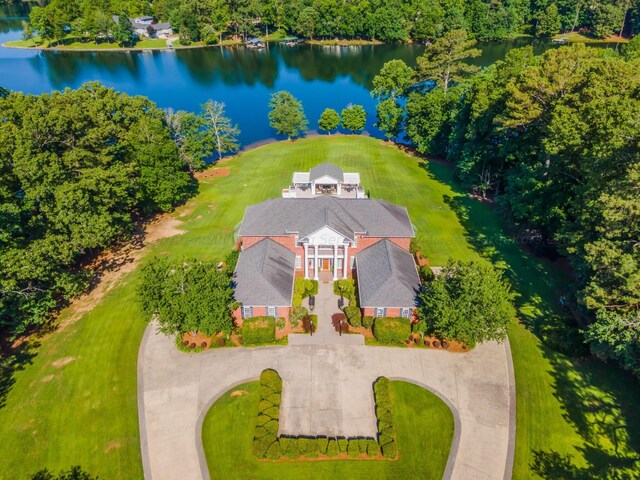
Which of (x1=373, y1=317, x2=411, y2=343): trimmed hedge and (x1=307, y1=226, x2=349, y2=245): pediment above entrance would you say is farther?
(x1=307, y1=226, x2=349, y2=245): pediment above entrance

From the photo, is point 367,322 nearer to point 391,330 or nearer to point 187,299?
point 391,330

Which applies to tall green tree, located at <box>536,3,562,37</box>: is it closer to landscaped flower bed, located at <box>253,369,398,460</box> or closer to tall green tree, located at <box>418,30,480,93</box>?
tall green tree, located at <box>418,30,480,93</box>

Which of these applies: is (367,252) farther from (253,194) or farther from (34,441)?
(34,441)

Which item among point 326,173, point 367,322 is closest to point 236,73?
point 326,173

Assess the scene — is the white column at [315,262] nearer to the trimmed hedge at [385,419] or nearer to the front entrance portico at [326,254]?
the front entrance portico at [326,254]

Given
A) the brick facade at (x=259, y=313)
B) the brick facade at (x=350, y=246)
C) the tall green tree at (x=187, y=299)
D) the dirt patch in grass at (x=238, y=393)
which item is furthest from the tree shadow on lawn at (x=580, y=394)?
the tall green tree at (x=187, y=299)

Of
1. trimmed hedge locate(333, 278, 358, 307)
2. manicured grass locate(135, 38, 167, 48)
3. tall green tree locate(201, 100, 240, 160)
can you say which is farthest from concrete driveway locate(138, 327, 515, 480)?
manicured grass locate(135, 38, 167, 48)

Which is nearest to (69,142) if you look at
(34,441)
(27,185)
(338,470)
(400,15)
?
(27,185)

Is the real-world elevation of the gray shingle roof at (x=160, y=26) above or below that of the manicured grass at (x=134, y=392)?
above
